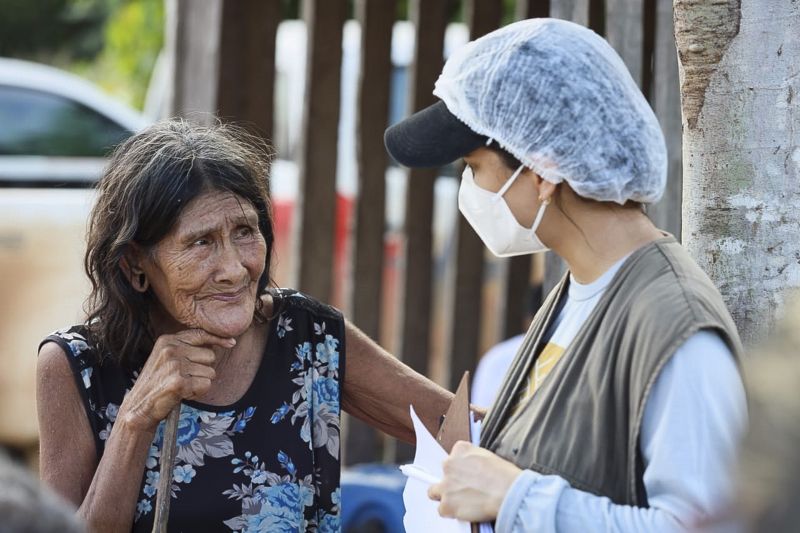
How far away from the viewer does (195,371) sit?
7.91 ft

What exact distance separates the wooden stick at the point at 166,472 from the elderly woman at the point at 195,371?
0.03m

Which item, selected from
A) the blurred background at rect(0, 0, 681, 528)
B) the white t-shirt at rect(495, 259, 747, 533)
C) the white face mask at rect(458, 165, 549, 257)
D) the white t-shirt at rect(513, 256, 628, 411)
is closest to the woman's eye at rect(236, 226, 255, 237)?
the blurred background at rect(0, 0, 681, 528)

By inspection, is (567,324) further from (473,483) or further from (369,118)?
(369,118)

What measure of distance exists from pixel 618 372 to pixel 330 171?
303cm

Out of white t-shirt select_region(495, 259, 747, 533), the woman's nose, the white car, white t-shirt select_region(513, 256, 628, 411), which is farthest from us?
the white car

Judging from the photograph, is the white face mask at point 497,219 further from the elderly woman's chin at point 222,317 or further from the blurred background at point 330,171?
the blurred background at point 330,171

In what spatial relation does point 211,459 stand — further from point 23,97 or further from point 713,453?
point 23,97

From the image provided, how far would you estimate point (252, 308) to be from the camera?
2.50m

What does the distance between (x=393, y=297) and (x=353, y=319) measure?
5.33ft

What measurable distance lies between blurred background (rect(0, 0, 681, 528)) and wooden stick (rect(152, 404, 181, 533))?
0.73 meters

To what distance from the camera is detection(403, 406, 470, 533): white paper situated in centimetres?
201

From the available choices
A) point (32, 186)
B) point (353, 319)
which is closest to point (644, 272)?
point (353, 319)

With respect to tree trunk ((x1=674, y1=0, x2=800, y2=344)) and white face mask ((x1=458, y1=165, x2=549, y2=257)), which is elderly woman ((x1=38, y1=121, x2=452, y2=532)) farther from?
tree trunk ((x1=674, y1=0, x2=800, y2=344))

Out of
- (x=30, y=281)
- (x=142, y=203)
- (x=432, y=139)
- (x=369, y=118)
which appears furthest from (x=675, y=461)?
(x=30, y=281)
